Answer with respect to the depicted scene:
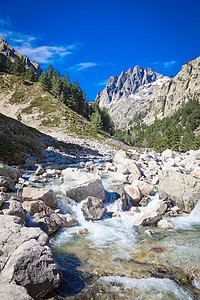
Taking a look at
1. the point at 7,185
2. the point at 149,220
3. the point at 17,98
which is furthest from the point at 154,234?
the point at 17,98

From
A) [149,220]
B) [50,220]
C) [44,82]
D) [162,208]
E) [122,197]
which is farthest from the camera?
[44,82]

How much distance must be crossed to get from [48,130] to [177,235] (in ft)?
192

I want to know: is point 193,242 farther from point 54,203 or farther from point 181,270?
point 54,203

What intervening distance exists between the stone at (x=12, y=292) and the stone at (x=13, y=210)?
3.67m

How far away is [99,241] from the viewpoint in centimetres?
753

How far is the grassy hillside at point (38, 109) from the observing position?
62906 mm

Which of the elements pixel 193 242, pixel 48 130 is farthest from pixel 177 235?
pixel 48 130

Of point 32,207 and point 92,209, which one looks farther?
point 92,209

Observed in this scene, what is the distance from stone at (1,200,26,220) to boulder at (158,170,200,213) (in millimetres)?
9532

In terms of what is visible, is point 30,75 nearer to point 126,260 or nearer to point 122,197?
point 122,197

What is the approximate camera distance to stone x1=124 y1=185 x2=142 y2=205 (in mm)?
12188

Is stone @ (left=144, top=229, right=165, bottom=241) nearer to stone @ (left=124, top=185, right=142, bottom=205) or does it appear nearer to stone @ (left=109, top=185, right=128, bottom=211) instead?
stone @ (left=109, top=185, right=128, bottom=211)

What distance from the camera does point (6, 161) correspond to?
18.3 metres

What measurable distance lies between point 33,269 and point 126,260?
3483 mm
